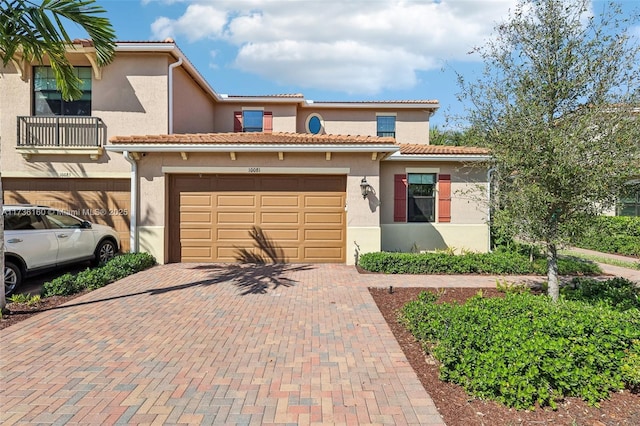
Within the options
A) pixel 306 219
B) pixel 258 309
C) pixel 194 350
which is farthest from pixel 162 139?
pixel 194 350

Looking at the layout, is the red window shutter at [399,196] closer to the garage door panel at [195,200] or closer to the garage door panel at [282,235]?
the garage door panel at [282,235]

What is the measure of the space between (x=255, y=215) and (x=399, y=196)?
495 centimetres

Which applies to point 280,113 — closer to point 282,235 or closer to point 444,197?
point 282,235

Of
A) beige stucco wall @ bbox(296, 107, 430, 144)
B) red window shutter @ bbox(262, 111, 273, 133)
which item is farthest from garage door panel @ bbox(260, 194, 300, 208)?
beige stucco wall @ bbox(296, 107, 430, 144)

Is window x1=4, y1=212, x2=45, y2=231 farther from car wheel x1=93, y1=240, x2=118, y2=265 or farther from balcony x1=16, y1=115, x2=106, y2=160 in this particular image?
balcony x1=16, y1=115, x2=106, y2=160

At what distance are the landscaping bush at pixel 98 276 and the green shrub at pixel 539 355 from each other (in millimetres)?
7093

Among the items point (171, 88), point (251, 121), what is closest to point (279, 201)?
point (171, 88)

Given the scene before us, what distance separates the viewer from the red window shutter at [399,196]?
38.3 ft

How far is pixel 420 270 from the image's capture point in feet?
29.8

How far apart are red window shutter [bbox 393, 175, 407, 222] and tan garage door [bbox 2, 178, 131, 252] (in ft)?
28.9

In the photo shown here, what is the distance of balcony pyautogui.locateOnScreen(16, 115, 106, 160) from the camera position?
1078 centimetres

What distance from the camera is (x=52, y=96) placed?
446 inches

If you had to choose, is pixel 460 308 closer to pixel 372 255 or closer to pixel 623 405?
pixel 623 405

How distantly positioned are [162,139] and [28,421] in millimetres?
7996
